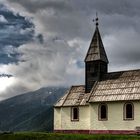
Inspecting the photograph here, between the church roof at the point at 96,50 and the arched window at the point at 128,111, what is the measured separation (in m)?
11.5

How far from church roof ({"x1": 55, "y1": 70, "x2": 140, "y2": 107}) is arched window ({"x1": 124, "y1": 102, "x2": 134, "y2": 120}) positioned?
105cm

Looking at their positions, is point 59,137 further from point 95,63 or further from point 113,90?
point 95,63

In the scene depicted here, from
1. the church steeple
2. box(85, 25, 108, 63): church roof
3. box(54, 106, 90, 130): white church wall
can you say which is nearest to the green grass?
box(54, 106, 90, 130): white church wall

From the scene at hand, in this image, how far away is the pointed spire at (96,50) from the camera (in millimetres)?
65075

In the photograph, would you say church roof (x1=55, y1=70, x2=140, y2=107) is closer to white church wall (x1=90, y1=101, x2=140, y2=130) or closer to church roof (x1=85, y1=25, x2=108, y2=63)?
white church wall (x1=90, y1=101, x2=140, y2=130)

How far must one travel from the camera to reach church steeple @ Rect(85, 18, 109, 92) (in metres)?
64.0

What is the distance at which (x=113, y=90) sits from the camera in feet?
192

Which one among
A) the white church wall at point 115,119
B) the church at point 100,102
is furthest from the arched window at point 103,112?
the white church wall at point 115,119

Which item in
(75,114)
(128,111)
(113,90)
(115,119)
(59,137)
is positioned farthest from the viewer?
(75,114)

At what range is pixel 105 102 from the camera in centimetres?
5806

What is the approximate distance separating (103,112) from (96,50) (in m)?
12.2

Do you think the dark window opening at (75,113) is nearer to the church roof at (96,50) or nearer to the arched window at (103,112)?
the arched window at (103,112)

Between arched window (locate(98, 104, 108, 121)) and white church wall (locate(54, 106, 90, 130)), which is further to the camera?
white church wall (locate(54, 106, 90, 130))

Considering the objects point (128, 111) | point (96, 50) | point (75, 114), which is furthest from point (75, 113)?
point (96, 50)
